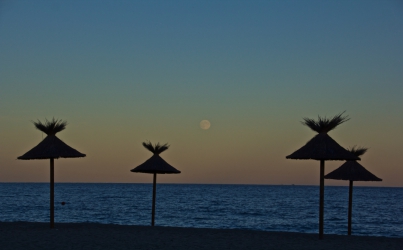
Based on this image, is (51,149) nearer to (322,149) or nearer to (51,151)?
(51,151)

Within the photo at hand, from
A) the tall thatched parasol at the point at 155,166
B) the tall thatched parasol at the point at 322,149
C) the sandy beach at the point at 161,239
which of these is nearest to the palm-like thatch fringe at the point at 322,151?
the tall thatched parasol at the point at 322,149

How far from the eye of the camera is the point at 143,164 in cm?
2123

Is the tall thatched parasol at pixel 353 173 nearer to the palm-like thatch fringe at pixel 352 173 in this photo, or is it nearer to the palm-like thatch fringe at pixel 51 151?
the palm-like thatch fringe at pixel 352 173

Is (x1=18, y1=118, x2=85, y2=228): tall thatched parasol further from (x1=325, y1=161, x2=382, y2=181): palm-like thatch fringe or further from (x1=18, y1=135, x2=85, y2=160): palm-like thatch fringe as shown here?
(x1=325, y1=161, x2=382, y2=181): palm-like thatch fringe

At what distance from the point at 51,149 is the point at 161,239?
576 centimetres

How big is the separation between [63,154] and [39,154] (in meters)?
0.90

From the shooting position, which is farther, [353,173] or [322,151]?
[353,173]

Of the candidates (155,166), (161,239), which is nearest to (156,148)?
(155,166)

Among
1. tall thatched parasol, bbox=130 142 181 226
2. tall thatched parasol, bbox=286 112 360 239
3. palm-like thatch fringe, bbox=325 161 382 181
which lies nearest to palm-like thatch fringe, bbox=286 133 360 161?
tall thatched parasol, bbox=286 112 360 239

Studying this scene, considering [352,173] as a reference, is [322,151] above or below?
above

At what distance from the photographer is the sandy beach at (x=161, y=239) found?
14.6 m

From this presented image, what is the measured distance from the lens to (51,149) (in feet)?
59.1

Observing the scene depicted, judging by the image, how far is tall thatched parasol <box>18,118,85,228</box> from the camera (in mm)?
17837

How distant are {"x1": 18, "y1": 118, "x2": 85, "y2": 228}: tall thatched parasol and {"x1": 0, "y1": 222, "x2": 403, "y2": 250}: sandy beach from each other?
1377mm
